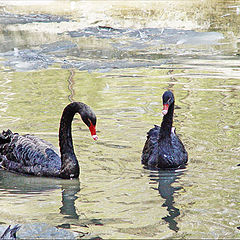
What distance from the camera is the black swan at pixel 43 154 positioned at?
5250 mm

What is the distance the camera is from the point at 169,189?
4836 millimetres

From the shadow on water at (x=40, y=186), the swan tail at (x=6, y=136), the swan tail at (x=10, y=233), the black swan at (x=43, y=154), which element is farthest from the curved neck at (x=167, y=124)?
the swan tail at (x=10, y=233)

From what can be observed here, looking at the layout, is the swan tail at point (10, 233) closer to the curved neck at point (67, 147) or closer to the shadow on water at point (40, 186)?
the shadow on water at point (40, 186)

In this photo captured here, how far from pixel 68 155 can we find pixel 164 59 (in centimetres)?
517

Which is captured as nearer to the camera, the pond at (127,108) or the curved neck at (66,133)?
Result: the pond at (127,108)

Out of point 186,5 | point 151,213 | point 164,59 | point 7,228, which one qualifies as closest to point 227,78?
point 164,59

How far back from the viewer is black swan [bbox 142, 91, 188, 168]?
5559 millimetres

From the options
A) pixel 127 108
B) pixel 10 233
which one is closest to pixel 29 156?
pixel 10 233

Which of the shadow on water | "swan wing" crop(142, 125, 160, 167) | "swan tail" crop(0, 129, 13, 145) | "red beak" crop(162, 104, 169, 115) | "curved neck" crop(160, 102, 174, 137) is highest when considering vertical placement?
"red beak" crop(162, 104, 169, 115)

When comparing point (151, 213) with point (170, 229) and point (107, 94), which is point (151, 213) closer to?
point (170, 229)

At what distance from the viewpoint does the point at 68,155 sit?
17.4ft

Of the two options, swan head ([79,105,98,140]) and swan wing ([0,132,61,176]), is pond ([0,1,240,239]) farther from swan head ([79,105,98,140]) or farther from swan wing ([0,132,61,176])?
swan head ([79,105,98,140])

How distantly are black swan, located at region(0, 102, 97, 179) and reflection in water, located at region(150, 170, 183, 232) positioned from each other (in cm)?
81

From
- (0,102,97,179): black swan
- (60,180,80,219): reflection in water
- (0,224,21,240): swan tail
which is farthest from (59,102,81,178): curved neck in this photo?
(0,224,21,240): swan tail
